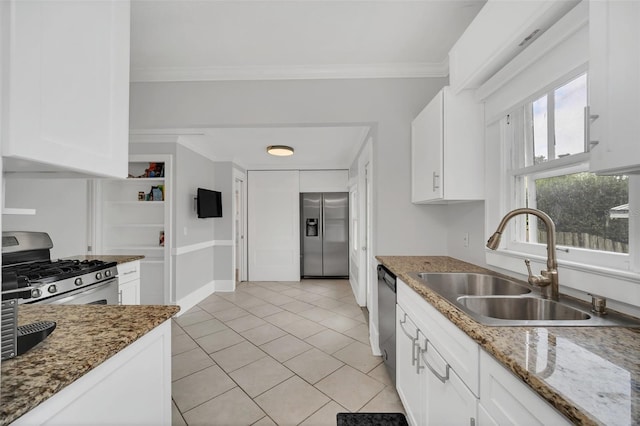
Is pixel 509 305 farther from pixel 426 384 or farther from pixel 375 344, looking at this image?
pixel 375 344

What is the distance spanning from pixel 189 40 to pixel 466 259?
8.65 feet

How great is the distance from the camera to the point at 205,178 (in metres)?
4.49

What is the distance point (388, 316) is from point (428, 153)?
1221mm

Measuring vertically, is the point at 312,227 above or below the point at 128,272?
above

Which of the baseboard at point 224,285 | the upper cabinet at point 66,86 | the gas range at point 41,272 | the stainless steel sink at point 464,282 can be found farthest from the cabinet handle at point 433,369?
the baseboard at point 224,285

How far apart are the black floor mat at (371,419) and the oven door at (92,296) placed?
6.16 ft

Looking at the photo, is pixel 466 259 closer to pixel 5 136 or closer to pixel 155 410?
pixel 155 410

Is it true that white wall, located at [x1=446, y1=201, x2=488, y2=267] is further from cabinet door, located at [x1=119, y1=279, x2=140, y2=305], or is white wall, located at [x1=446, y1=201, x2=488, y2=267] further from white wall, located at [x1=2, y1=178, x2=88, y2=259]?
white wall, located at [x1=2, y1=178, x2=88, y2=259]

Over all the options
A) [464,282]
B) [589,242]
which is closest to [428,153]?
[464,282]

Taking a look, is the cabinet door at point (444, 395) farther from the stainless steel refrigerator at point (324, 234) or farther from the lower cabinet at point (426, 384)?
the stainless steel refrigerator at point (324, 234)

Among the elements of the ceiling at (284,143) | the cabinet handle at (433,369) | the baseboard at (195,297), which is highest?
the ceiling at (284,143)

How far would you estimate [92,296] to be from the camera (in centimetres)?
201

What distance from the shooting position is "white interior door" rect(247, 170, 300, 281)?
550 centimetres

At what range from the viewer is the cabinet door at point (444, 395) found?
3.17 ft
